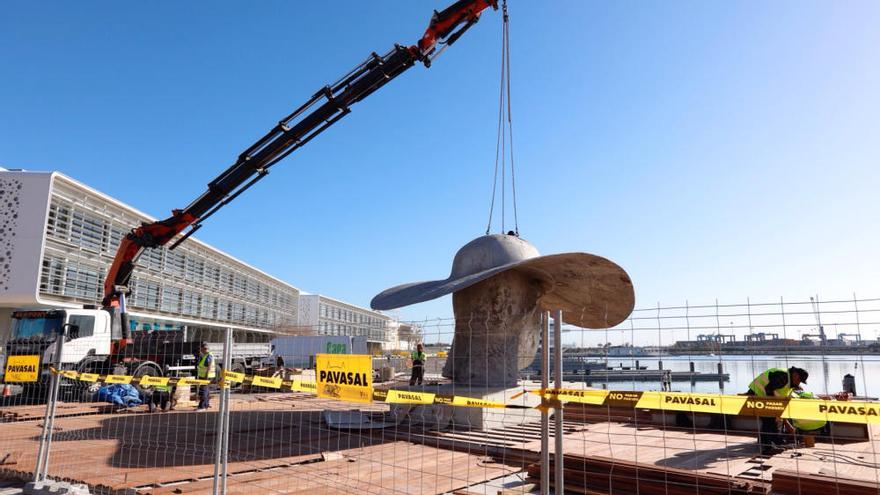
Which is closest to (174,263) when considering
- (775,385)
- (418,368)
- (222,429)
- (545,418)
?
(418,368)

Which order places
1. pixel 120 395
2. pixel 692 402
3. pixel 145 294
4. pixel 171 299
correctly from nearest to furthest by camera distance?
pixel 692 402, pixel 120 395, pixel 145 294, pixel 171 299

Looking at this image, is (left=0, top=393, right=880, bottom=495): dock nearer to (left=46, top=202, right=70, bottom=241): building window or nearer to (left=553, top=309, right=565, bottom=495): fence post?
(left=553, top=309, right=565, bottom=495): fence post

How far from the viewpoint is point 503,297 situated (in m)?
11.6

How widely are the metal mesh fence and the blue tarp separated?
0.12 m

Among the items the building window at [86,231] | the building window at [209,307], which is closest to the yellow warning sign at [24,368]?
the building window at [86,231]

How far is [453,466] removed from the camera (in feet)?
24.0

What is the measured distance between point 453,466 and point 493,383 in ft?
13.5

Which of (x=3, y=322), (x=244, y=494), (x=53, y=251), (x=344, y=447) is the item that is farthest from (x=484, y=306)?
(x=3, y=322)

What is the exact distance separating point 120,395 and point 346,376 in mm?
11618

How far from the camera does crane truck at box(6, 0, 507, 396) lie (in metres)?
14.3

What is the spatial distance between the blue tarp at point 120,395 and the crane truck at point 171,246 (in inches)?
51.7

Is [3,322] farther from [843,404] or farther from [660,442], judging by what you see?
[843,404]

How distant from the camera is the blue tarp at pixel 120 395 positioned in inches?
559

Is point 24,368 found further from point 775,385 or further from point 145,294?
point 145,294
